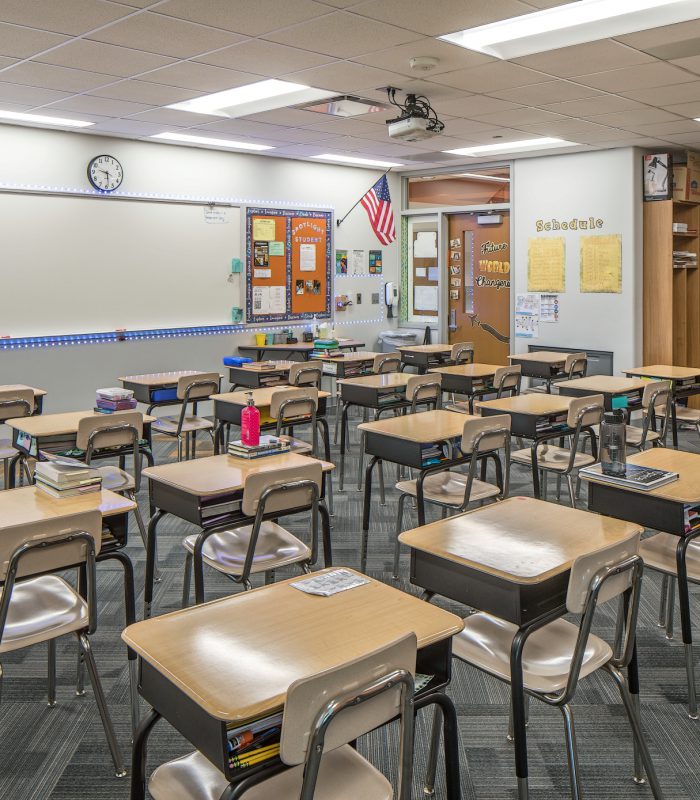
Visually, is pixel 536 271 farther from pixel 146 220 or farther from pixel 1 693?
pixel 1 693

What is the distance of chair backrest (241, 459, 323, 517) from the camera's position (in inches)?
118

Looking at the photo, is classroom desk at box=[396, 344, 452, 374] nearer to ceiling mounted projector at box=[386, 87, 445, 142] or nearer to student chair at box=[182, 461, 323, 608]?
ceiling mounted projector at box=[386, 87, 445, 142]

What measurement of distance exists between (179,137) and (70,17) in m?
3.74

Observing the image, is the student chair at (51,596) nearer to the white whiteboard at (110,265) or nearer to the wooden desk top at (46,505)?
the wooden desk top at (46,505)

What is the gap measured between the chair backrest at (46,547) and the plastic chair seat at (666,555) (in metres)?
1.98

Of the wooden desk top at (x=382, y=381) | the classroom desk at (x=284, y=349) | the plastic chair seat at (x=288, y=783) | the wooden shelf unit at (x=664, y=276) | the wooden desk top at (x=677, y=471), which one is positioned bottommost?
the plastic chair seat at (x=288, y=783)

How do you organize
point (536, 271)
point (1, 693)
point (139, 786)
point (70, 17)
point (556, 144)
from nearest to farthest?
point (139, 786), point (1, 693), point (70, 17), point (556, 144), point (536, 271)

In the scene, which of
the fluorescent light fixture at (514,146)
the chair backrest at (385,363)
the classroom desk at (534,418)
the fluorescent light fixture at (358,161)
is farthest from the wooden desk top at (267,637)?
the fluorescent light fixture at (358,161)

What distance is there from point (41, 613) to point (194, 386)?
3.33m

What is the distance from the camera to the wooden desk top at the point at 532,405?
4.77m

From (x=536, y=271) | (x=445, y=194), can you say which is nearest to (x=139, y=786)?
(x=536, y=271)

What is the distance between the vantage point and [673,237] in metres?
8.61

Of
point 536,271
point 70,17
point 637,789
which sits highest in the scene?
point 70,17

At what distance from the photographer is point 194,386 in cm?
589
